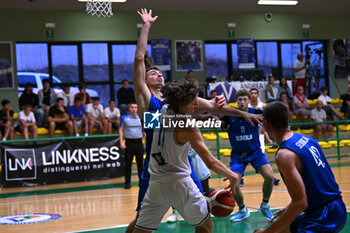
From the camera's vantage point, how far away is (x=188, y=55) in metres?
19.8

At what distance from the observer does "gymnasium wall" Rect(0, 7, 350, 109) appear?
17.8 meters

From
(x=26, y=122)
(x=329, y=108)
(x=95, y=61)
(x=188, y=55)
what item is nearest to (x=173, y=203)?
(x=26, y=122)

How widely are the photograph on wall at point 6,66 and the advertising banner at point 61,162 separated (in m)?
5.83

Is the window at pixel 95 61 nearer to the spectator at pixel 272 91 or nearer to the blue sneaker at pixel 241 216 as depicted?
the spectator at pixel 272 91

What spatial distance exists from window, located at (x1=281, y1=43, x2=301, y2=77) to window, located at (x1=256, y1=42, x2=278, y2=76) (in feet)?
1.32

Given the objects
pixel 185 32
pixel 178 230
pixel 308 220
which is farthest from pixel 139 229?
pixel 185 32

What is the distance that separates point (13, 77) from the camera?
17.5 meters

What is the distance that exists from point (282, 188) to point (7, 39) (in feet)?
39.4

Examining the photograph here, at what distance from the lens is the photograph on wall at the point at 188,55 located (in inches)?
773

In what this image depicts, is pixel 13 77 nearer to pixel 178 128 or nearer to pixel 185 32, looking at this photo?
pixel 185 32

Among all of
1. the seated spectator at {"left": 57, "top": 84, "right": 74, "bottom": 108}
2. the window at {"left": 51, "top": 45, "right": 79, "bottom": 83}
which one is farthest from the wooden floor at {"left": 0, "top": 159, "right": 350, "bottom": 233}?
the window at {"left": 51, "top": 45, "right": 79, "bottom": 83}

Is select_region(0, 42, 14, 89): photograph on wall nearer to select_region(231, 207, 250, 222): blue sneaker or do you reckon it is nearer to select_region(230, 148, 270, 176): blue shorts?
select_region(230, 148, 270, 176): blue shorts

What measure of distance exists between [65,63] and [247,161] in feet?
41.6

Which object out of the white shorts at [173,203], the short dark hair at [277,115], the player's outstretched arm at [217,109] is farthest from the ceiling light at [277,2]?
the short dark hair at [277,115]
